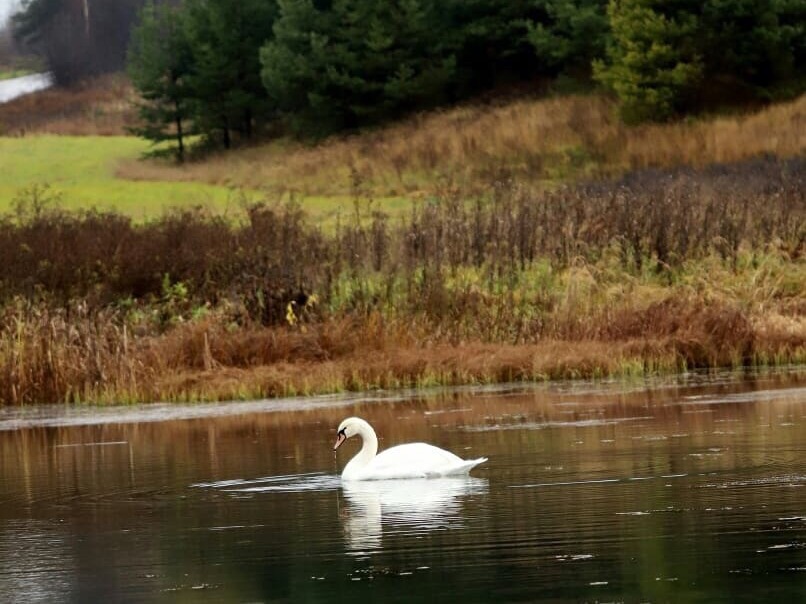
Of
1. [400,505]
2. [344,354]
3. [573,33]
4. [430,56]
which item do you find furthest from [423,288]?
[430,56]

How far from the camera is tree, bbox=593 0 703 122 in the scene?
5547 centimetres

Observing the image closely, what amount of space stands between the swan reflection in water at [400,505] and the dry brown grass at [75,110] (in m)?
72.0

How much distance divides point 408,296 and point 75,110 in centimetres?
7690

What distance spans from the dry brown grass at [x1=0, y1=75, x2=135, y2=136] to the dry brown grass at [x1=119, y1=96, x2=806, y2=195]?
21.9 m

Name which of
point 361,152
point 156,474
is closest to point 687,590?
point 156,474

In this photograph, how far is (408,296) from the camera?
2370 cm

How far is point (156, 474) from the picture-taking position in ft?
48.4

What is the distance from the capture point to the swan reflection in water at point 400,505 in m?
11.2

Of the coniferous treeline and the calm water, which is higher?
the coniferous treeline

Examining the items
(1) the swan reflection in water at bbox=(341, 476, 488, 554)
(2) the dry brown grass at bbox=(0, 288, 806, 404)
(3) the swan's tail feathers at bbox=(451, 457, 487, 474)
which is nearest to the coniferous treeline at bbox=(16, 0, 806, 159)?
(2) the dry brown grass at bbox=(0, 288, 806, 404)

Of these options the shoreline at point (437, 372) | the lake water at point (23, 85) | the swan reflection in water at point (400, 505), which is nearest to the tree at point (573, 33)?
the shoreline at point (437, 372)

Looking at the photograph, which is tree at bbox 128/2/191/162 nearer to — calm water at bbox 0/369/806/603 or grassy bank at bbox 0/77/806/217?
grassy bank at bbox 0/77/806/217

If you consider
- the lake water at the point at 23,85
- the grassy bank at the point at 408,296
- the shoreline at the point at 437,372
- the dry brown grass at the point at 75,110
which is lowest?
the shoreline at the point at 437,372

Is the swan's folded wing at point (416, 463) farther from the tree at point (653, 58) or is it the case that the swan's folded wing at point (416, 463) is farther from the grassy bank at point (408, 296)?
the tree at point (653, 58)
